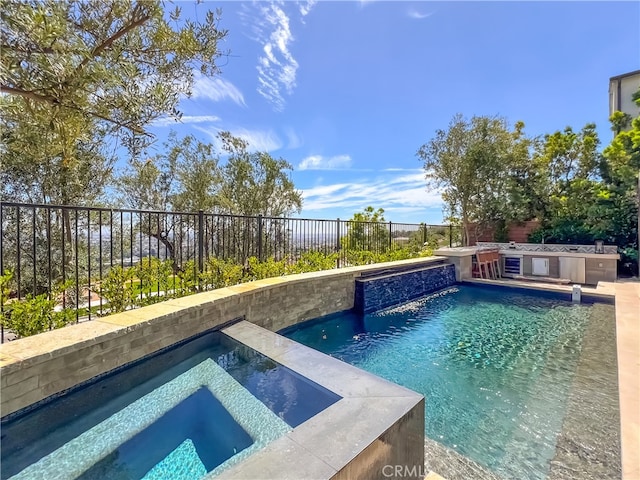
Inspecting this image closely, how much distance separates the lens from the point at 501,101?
42.8 feet

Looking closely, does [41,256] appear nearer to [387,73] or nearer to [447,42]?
[387,73]

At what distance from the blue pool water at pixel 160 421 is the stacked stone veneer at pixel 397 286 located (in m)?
4.30

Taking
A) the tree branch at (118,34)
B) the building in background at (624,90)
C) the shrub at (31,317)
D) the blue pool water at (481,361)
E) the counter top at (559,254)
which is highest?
the building in background at (624,90)

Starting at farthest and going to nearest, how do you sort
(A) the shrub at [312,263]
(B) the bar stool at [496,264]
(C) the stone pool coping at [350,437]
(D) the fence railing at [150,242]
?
(B) the bar stool at [496,264] < (A) the shrub at [312,263] < (D) the fence railing at [150,242] < (C) the stone pool coping at [350,437]

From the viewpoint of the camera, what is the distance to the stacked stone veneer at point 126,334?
8.18 feet

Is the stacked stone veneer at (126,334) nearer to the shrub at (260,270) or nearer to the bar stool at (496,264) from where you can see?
the shrub at (260,270)

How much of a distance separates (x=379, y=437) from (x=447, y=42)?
1075 centimetres

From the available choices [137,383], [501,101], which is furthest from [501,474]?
[501,101]

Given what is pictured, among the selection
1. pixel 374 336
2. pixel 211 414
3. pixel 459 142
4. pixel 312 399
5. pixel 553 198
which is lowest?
pixel 374 336

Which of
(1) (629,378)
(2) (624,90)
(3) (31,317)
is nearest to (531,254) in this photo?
(1) (629,378)

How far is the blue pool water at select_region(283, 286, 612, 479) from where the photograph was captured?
2832mm

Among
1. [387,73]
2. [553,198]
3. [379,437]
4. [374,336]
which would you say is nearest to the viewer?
[379,437]

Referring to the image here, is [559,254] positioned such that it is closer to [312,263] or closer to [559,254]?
[559,254]

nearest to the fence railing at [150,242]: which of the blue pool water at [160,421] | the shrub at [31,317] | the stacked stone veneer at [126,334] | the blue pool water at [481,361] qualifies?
the shrub at [31,317]
